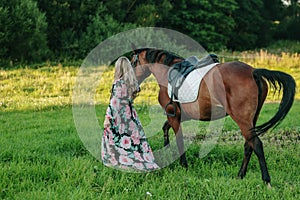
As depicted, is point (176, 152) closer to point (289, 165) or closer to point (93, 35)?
point (289, 165)

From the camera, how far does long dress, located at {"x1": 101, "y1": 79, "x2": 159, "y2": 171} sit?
5078 millimetres

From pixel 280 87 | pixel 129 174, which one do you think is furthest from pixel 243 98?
pixel 129 174

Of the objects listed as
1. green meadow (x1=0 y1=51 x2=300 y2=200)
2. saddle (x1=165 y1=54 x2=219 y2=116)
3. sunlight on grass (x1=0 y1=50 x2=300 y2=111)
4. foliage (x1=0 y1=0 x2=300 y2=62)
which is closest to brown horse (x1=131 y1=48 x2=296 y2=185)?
saddle (x1=165 y1=54 x2=219 y2=116)

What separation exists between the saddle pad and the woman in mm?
702

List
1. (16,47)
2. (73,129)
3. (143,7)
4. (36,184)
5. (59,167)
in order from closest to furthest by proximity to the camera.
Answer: (36,184)
(59,167)
(73,129)
(16,47)
(143,7)

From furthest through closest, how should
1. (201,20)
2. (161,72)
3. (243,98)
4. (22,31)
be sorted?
(201,20), (22,31), (161,72), (243,98)

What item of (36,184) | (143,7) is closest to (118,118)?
(36,184)

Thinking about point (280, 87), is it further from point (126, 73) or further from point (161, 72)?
point (126, 73)

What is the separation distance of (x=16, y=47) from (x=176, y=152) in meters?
13.6

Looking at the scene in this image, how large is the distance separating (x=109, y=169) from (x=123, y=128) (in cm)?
67

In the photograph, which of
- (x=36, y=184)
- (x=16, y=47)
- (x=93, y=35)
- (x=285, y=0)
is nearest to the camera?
(x=36, y=184)

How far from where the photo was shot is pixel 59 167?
4809mm

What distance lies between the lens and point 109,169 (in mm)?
4824

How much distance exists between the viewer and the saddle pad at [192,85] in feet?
16.0
